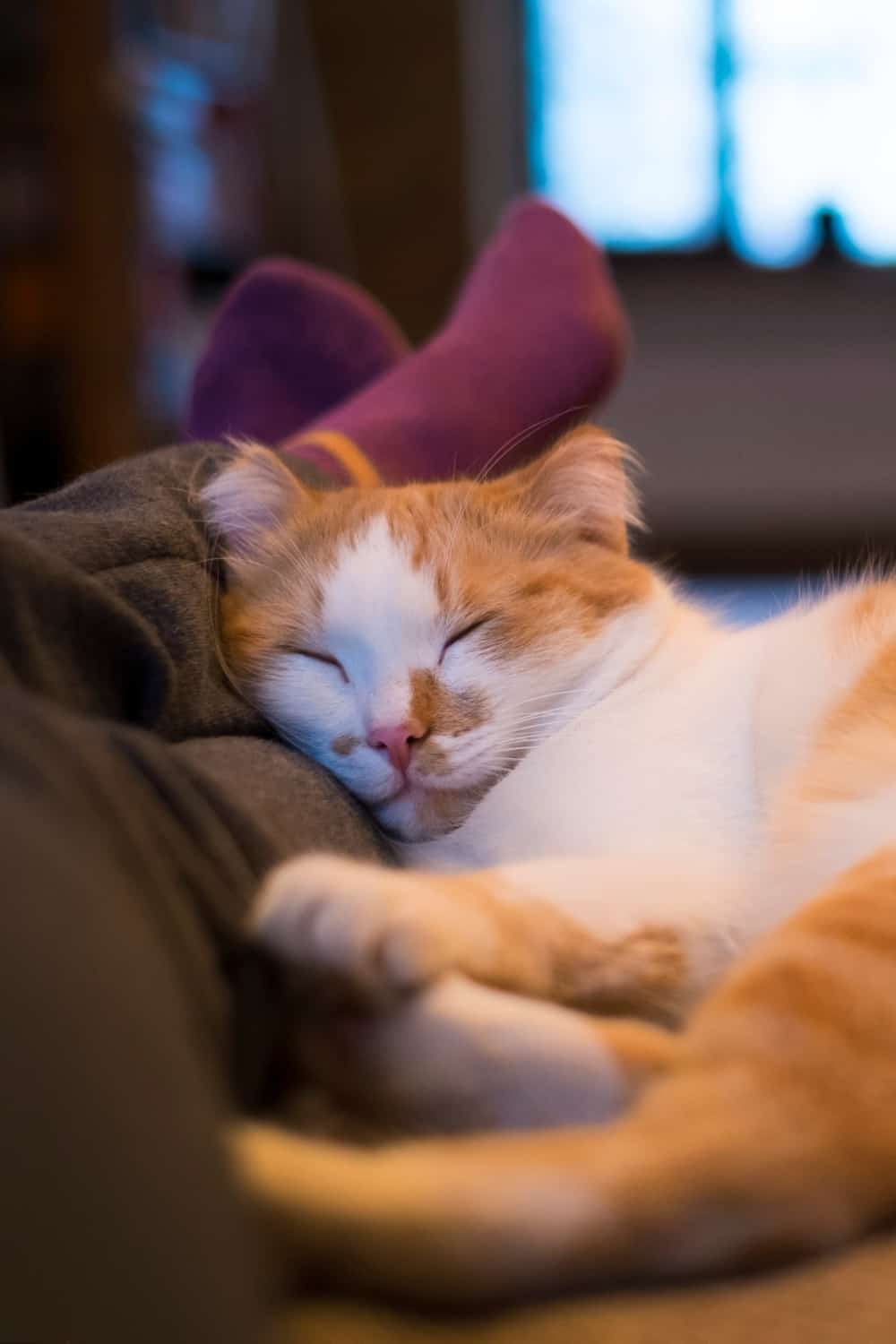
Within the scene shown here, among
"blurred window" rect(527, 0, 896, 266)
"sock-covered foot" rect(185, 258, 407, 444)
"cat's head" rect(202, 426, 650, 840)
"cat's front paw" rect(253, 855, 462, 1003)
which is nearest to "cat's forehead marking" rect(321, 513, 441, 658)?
"cat's head" rect(202, 426, 650, 840)

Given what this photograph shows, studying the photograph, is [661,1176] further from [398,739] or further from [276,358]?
[276,358]

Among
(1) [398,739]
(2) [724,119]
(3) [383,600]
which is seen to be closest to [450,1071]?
(1) [398,739]

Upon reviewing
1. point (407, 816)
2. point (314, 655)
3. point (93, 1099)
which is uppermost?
point (93, 1099)

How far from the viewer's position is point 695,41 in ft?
15.3

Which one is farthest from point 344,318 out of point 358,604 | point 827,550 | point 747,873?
point 827,550

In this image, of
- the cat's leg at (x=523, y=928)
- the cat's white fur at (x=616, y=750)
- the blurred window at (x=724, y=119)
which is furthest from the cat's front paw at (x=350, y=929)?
the blurred window at (x=724, y=119)

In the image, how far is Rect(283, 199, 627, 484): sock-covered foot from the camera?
161 centimetres

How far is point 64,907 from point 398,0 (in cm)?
496

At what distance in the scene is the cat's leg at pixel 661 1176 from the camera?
501mm

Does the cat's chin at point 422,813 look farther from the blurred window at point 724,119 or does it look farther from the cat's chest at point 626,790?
the blurred window at point 724,119

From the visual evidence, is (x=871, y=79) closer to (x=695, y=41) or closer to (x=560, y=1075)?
(x=695, y=41)

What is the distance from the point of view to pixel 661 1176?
0.54 metres

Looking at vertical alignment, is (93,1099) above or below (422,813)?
above

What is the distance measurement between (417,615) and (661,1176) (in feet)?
1.82
